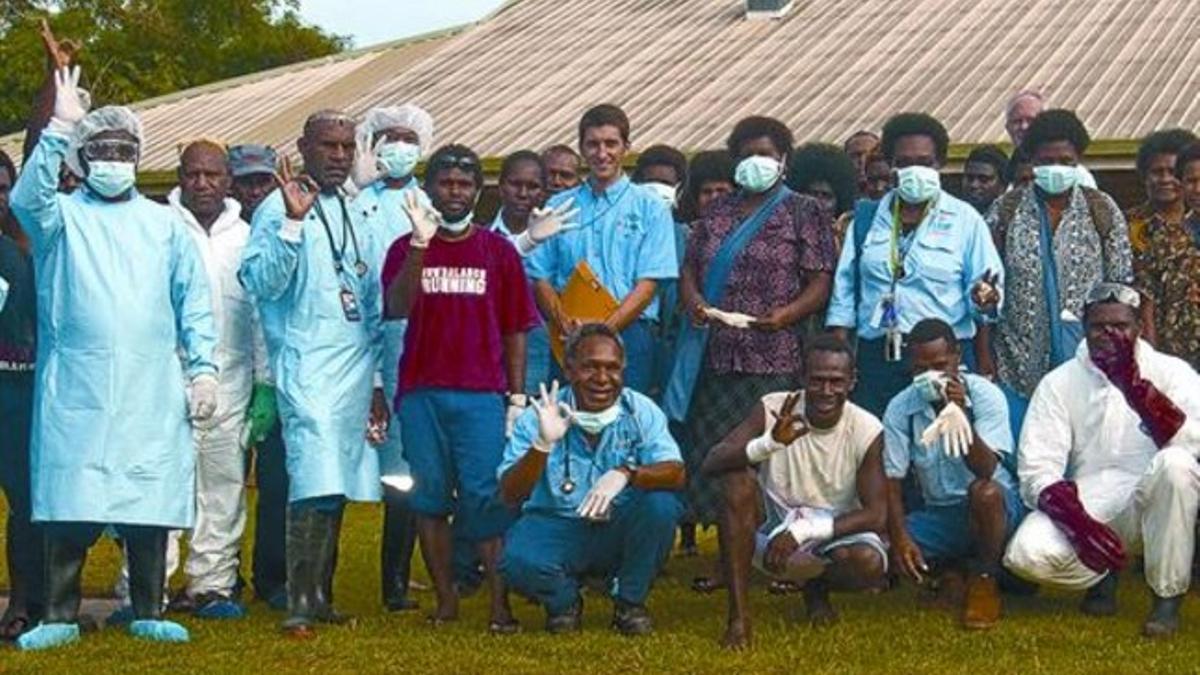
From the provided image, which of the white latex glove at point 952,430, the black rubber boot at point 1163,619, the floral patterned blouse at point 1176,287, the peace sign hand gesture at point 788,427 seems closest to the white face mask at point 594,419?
the peace sign hand gesture at point 788,427

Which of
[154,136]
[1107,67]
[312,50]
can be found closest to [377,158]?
[1107,67]

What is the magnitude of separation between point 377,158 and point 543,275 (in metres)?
0.99

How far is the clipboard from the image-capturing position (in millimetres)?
9154

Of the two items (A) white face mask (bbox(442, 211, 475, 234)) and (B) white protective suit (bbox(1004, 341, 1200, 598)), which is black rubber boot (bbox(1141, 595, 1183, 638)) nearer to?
(B) white protective suit (bbox(1004, 341, 1200, 598))

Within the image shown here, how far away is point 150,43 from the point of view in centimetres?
A: 4525

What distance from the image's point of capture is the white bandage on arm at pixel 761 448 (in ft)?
26.2

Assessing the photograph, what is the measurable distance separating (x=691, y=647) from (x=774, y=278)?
1961mm

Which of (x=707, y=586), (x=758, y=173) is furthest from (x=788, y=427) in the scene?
(x=707, y=586)

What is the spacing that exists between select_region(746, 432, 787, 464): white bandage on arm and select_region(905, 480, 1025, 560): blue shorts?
0.80 metres

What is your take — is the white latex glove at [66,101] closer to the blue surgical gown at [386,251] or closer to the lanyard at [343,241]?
the lanyard at [343,241]

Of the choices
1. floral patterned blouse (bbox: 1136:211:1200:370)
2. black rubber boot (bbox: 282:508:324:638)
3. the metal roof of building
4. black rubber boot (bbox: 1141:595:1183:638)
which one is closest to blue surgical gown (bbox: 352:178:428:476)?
black rubber boot (bbox: 282:508:324:638)

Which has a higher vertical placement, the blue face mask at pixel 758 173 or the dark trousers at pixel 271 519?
the blue face mask at pixel 758 173

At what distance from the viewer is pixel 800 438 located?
8.35 meters

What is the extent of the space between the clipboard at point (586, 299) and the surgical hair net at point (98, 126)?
205 centimetres
